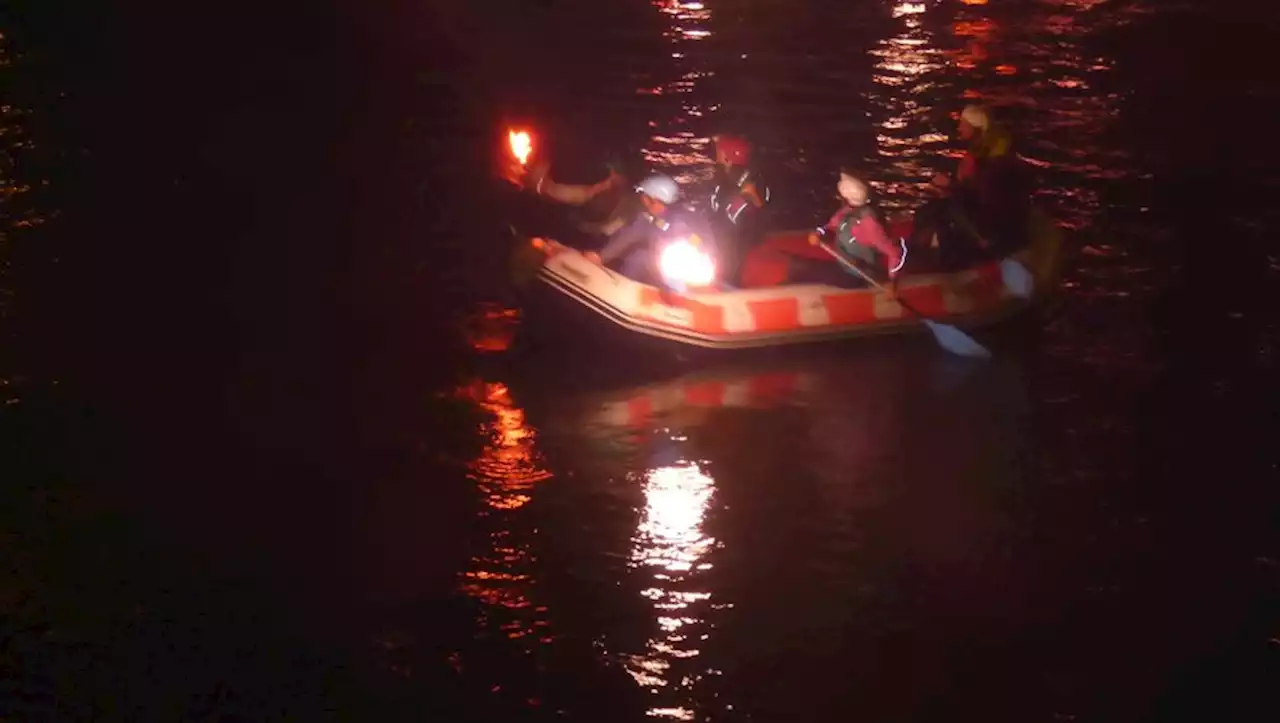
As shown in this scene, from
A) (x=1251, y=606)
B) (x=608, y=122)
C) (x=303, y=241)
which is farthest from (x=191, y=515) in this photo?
(x=608, y=122)

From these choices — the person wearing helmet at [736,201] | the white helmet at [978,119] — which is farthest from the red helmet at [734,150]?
the white helmet at [978,119]

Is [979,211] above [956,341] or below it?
above

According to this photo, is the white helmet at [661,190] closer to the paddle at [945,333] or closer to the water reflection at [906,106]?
the paddle at [945,333]

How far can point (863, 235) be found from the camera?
11.1m

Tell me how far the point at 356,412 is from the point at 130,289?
3.57 metres

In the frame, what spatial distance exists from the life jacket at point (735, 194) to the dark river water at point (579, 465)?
48.5 inches

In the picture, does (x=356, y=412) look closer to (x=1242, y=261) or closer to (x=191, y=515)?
(x=191, y=515)

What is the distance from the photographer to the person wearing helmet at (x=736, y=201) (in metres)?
11.2

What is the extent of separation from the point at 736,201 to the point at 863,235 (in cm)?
100

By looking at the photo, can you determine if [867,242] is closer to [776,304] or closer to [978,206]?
[776,304]

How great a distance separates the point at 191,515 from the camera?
368 inches

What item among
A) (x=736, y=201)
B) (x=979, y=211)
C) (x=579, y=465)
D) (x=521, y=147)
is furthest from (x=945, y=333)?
(x=521, y=147)

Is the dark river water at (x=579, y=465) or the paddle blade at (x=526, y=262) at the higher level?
the paddle blade at (x=526, y=262)

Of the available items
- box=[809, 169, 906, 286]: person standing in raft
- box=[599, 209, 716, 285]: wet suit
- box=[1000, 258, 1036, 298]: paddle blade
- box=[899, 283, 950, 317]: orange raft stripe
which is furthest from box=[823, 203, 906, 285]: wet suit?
box=[599, 209, 716, 285]: wet suit
